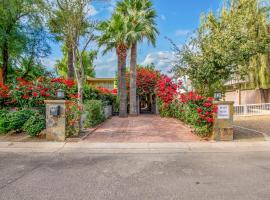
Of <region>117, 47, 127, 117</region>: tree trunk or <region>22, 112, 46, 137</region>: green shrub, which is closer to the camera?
<region>22, 112, 46, 137</region>: green shrub

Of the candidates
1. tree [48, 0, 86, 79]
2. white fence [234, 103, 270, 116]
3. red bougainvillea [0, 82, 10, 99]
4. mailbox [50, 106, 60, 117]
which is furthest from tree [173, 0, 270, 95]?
red bougainvillea [0, 82, 10, 99]

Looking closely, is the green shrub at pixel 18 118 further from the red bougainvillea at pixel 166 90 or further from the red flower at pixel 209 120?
the red bougainvillea at pixel 166 90

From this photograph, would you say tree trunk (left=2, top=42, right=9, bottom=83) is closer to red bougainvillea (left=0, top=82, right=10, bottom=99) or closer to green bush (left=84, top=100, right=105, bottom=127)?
red bougainvillea (left=0, top=82, right=10, bottom=99)

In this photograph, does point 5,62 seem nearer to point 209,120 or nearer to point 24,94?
point 24,94

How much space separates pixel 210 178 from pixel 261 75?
60.0 feet

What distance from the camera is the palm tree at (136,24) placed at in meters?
18.8

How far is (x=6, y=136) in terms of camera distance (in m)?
9.38

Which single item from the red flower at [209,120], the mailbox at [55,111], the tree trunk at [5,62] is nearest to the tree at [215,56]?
the red flower at [209,120]

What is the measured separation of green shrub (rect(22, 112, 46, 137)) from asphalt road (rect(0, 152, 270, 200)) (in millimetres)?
2005

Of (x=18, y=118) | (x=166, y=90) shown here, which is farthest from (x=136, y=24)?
(x=18, y=118)

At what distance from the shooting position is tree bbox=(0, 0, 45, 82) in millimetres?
14477

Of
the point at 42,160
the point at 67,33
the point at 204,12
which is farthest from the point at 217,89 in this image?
the point at 204,12

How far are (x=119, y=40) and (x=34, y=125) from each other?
37.3ft

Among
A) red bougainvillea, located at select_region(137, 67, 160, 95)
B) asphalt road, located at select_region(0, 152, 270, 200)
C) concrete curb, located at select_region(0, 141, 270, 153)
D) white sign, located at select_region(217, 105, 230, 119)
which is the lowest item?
asphalt road, located at select_region(0, 152, 270, 200)
